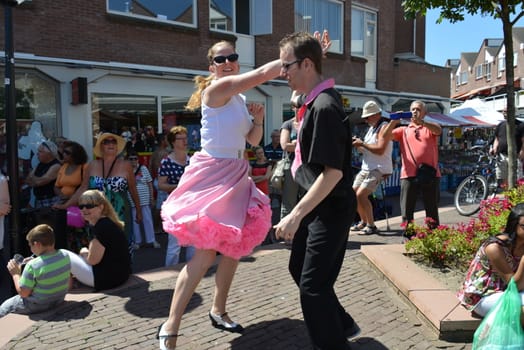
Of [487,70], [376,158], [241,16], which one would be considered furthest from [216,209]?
[487,70]

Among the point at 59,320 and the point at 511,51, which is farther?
the point at 511,51

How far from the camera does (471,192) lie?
943 centimetres

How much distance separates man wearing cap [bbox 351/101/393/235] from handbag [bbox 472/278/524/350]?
3.68 meters

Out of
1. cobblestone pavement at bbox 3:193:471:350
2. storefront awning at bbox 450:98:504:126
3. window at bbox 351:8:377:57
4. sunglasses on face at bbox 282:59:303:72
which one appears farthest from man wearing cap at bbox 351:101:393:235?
window at bbox 351:8:377:57

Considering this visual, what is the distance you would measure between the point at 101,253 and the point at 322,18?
1405 cm

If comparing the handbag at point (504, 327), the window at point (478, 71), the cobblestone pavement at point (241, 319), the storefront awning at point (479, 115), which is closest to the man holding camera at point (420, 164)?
the cobblestone pavement at point (241, 319)

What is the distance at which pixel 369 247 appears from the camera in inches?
206

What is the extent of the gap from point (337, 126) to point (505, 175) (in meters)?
8.50

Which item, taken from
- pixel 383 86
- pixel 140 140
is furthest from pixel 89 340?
pixel 383 86

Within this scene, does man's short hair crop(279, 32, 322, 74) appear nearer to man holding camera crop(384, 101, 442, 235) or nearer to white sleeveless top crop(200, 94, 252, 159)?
white sleeveless top crop(200, 94, 252, 159)

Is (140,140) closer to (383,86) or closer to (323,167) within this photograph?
(323,167)

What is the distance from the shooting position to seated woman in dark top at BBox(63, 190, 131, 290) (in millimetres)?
4305

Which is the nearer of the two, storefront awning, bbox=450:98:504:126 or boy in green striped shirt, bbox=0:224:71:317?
boy in green striped shirt, bbox=0:224:71:317

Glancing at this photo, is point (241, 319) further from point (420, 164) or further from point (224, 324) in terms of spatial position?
point (420, 164)
